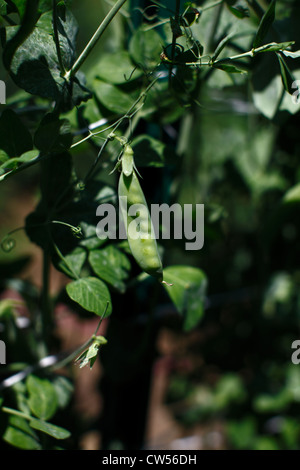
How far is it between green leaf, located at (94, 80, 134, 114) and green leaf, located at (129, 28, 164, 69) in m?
0.05

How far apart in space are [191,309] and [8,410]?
29 cm

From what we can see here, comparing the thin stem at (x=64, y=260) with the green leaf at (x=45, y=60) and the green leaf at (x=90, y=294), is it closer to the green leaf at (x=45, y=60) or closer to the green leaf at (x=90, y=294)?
the green leaf at (x=90, y=294)

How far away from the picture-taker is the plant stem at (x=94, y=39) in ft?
1.30

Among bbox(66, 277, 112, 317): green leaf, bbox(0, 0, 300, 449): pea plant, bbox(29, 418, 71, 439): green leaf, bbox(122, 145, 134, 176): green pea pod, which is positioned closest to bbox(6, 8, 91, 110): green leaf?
bbox(0, 0, 300, 449): pea plant

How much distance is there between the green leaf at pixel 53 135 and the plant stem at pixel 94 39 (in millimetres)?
54

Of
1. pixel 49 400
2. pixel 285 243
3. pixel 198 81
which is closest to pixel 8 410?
pixel 49 400

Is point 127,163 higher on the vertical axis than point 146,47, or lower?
lower

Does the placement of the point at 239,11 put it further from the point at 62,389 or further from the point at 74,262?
the point at 62,389

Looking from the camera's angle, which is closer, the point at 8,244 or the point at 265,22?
the point at 265,22

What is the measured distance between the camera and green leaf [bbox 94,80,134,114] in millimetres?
555

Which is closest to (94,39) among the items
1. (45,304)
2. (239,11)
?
(239,11)

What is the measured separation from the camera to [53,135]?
0.44m

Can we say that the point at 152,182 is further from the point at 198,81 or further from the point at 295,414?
the point at 295,414

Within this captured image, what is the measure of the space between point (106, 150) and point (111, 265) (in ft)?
0.56
